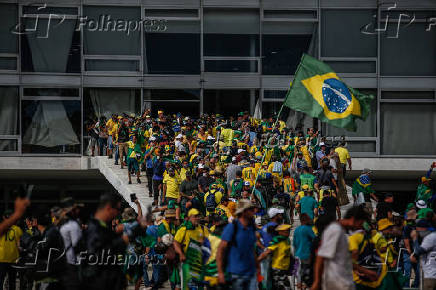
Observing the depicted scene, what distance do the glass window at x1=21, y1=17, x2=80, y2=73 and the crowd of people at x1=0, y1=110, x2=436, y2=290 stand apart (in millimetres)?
8705

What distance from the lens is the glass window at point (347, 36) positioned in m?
33.3

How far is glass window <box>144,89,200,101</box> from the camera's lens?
3338 centimetres

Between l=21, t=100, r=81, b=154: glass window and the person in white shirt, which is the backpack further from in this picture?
l=21, t=100, r=81, b=154: glass window

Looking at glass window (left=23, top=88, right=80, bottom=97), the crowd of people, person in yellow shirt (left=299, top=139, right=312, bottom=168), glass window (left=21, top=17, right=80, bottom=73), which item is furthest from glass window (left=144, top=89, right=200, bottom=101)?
person in yellow shirt (left=299, top=139, right=312, bottom=168)

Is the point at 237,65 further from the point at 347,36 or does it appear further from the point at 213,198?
the point at 213,198

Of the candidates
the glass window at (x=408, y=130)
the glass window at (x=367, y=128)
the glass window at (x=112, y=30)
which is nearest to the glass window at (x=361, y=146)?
the glass window at (x=367, y=128)

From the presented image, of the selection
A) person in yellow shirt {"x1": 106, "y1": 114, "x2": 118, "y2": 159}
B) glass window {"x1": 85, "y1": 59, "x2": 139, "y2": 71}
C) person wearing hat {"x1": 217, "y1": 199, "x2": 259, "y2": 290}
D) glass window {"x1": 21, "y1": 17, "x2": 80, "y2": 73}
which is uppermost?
glass window {"x1": 21, "y1": 17, "x2": 80, "y2": 73}

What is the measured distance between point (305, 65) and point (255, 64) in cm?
1756

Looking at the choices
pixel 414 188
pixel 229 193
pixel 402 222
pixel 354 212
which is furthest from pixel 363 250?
pixel 414 188

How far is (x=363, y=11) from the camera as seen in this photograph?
33.3 metres

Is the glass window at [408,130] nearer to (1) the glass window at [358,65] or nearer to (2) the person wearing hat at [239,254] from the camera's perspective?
(1) the glass window at [358,65]

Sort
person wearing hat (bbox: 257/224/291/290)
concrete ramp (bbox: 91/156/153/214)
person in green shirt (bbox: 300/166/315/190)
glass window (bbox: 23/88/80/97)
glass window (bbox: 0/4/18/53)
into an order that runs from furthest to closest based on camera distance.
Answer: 1. glass window (bbox: 23/88/80/97)
2. glass window (bbox: 0/4/18/53)
3. concrete ramp (bbox: 91/156/153/214)
4. person in green shirt (bbox: 300/166/315/190)
5. person wearing hat (bbox: 257/224/291/290)

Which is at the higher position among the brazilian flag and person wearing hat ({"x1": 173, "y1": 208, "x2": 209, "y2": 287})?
the brazilian flag

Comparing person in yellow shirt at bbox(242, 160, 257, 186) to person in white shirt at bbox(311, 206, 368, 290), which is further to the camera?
person in yellow shirt at bbox(242, 160, 257, 186)
